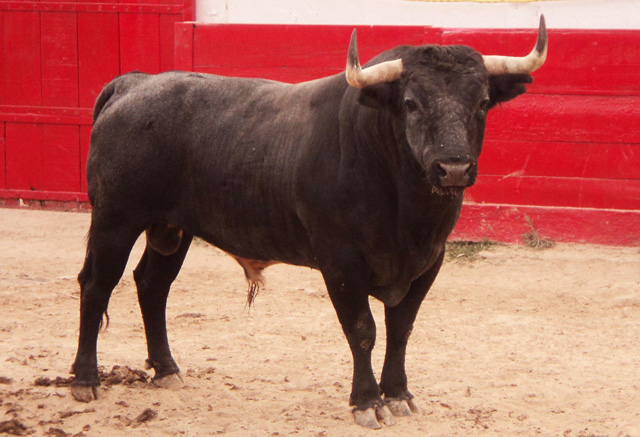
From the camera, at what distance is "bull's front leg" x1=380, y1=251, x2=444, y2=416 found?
458 cm

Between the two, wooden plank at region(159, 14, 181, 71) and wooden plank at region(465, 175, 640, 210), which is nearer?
wooden plank at region(465, 175, 640, 210)

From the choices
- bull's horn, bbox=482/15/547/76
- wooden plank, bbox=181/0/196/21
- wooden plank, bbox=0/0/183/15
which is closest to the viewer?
bull's horn, bbox=482/15/547/76

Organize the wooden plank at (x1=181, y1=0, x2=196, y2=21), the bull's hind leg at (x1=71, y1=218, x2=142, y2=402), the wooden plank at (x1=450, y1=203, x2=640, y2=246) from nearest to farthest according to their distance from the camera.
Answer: the bull's hind leg at (x1=71, y1=218, x2=142, y2=402) < the wooden plank at (x1=450, y1=203, x2=640, y2=246) < the wooden plank at (x1=181, y1=0, x2=196, y2=21)

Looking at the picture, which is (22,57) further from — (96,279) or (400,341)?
(400,341)

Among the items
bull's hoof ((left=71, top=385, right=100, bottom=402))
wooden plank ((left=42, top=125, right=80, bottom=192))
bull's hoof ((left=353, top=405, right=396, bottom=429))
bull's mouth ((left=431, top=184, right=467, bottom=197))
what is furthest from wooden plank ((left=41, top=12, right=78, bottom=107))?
bull's mouth ((left=431, top=184, right=467, bottom=197))

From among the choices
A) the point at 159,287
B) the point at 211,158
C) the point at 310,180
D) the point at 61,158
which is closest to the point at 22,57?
the point at 61,158

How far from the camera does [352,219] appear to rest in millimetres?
4297

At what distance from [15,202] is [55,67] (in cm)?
143

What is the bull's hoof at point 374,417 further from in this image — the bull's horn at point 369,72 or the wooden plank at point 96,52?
the wooden plank at point 96,52

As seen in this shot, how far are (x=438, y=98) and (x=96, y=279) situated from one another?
79.6 inches

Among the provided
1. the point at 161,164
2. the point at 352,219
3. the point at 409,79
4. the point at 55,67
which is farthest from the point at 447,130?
the point at 55,67

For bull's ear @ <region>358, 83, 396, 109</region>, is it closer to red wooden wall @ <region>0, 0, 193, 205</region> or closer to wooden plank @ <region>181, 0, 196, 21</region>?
wooden plank @ <region>181, 0, 196, 21</region>

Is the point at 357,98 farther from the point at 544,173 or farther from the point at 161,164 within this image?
the point at 544,173

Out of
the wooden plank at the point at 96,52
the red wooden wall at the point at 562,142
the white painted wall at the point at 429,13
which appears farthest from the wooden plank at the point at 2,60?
the red wooden wall at the point at 562,142
